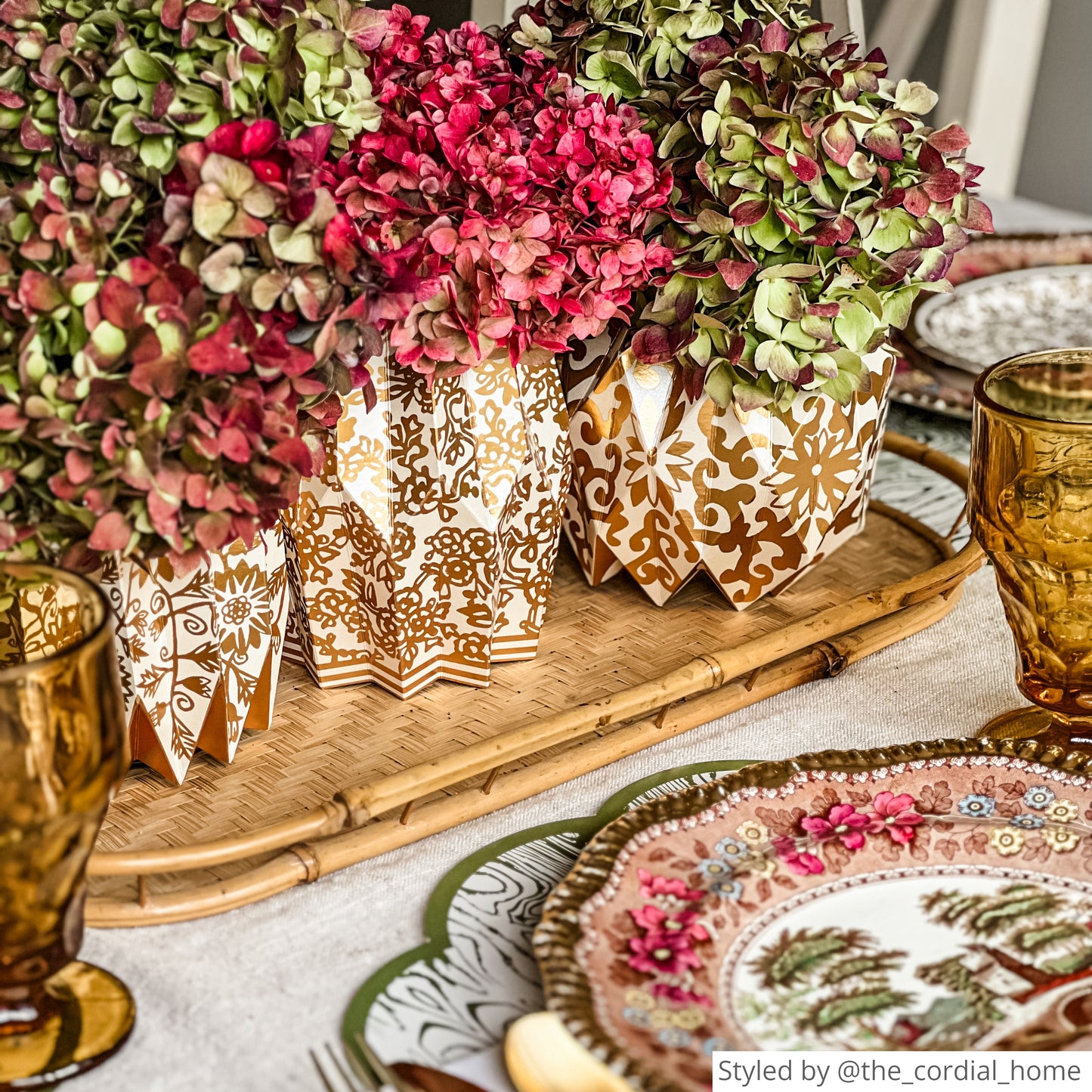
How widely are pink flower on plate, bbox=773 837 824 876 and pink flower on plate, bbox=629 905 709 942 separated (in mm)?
47

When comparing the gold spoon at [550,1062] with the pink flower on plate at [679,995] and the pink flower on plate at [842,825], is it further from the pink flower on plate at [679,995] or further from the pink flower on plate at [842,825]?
the pink flower on plate at [842,825]

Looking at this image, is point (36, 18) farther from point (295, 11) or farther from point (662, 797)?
point (662, 797)

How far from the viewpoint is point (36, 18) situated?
485 mm

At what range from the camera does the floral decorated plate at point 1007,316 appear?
93cm

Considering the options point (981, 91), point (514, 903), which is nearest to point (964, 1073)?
point (514, 903)

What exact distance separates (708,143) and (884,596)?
0.76 ft

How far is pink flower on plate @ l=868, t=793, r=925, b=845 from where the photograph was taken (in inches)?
19.2

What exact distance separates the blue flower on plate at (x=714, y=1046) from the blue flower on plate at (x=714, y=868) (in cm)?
7

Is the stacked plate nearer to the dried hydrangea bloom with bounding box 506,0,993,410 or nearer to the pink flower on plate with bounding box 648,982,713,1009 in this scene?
the dried hydrangea bloom with bounding box 506,0,993,410

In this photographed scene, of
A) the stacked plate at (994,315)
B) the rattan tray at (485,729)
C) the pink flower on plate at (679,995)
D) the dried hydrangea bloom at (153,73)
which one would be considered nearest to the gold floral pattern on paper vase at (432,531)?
the rattan tray at (485,729)

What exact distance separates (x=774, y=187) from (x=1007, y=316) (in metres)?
0.47

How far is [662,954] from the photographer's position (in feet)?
1.39

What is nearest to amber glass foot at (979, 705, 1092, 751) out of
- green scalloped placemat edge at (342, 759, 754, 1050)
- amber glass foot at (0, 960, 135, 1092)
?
green scalloped placemat edge at (342, 759, 754, 1050)

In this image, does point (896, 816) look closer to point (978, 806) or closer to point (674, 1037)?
point (978, 806)
